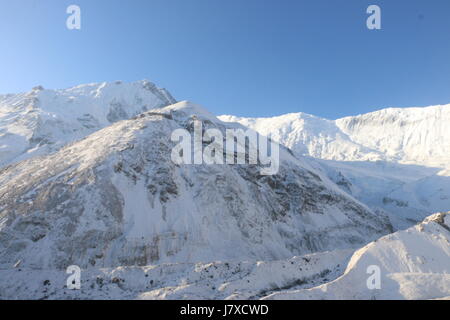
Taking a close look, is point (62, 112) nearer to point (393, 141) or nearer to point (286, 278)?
point (286, 278)

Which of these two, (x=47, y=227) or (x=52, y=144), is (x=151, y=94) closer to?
(x=52, y=144)

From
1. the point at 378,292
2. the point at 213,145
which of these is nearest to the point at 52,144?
the point at 213,145

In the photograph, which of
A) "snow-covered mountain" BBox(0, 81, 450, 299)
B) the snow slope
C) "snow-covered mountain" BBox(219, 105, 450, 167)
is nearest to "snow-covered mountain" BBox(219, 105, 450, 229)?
"snow-covered mountain" BBox(219, 105, 450, 167)

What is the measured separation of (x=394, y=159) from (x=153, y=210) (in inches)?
6088

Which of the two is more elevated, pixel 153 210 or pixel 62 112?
pixel 62 112

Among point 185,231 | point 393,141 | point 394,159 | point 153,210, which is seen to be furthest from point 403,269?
point 393,141

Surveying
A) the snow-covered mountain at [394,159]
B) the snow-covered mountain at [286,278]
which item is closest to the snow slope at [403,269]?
the snow-covered mountain at [286,278]

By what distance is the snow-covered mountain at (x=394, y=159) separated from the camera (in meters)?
100

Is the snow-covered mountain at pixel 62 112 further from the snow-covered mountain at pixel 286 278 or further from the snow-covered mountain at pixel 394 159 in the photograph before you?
the snow-covered mountain at pixel 394 159

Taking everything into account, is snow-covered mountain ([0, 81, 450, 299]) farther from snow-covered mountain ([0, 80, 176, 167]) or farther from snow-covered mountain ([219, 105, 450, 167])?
snow-covered mountain ([219, 105, 450, 167])

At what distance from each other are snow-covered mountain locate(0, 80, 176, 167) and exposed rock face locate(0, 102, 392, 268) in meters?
50.0

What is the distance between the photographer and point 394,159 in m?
158

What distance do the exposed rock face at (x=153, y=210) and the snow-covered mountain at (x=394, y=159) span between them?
30294 millimetres
